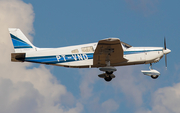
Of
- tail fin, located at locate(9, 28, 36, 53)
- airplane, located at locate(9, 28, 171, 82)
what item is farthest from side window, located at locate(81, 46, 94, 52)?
tail fin, located at locate(9, 28, 36, 53)

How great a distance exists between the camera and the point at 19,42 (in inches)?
775

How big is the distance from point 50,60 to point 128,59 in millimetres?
5284

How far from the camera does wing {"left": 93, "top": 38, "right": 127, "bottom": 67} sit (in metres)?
17.1

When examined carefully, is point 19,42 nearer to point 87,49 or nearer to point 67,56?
point 67,56

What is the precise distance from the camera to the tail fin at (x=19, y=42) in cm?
1953

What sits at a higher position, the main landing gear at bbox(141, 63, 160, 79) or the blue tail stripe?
the blue tail stripe

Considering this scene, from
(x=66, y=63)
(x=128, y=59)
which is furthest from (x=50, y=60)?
(x=128, y=59)

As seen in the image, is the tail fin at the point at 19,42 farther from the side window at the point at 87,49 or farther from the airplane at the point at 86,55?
the side window at the point at 87,49

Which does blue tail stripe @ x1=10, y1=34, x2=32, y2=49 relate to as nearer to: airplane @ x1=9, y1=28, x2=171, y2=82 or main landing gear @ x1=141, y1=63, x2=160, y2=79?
airplane @ x1=9, y1=28, x2=171, y2=82

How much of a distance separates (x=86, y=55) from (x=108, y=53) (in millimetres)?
1521

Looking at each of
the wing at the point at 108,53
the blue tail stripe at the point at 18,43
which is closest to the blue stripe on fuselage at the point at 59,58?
the wing at the point at 108,53

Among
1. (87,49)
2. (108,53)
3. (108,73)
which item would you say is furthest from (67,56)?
(108,73)

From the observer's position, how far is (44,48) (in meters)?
20.2

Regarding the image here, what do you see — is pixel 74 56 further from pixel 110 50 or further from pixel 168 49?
pixel 168 49
